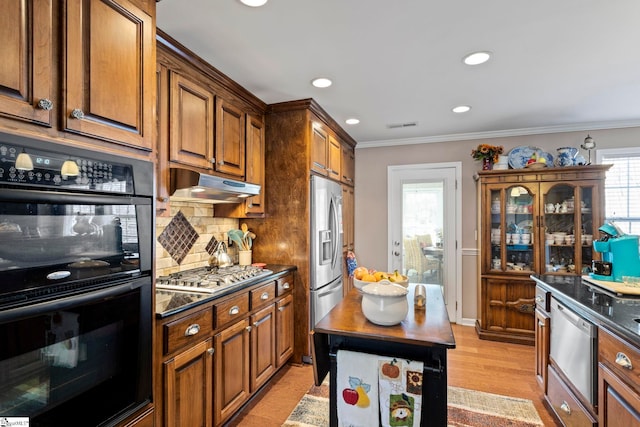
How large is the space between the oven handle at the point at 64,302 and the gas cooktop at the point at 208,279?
25.3 inches

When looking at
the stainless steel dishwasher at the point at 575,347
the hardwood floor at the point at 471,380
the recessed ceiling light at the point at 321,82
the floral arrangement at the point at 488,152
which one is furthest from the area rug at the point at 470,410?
the floral arrangement at the point at 488,152

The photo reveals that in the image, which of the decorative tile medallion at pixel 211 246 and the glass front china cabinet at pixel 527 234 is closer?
the decorative tile medallion at pixel 211 246

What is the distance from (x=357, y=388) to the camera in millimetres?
1618

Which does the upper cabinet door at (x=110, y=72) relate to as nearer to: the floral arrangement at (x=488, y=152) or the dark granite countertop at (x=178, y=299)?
the dark granite countertop at (x=178, y=299)

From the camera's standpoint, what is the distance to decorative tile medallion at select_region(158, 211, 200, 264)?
97.3 inches

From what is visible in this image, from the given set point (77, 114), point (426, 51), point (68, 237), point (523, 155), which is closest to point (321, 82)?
point (426, 51)

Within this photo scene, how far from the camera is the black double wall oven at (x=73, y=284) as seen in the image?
1014 mm

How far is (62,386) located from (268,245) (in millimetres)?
2075

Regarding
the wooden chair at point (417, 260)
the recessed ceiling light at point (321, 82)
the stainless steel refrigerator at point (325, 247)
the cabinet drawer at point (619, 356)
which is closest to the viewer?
the cabinet drawer at point (619, 356)

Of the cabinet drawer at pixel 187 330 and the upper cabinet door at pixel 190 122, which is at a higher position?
the upper cabinet door at pixel 190 122

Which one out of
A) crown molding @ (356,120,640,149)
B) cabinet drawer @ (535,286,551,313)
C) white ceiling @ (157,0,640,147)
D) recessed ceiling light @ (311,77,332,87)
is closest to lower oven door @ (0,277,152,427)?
white ceiling @ (157,0,640,147)

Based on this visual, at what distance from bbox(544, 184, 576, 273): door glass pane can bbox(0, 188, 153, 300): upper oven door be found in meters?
4.08

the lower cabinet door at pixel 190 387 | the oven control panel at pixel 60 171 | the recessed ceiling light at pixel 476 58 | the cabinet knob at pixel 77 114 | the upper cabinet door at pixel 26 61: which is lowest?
the lower cabinet door at pixel 190 387

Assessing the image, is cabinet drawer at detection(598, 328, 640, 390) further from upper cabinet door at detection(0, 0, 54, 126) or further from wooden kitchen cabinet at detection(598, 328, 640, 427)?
upper cabinet door at detection(0, 0, 54, 126)
